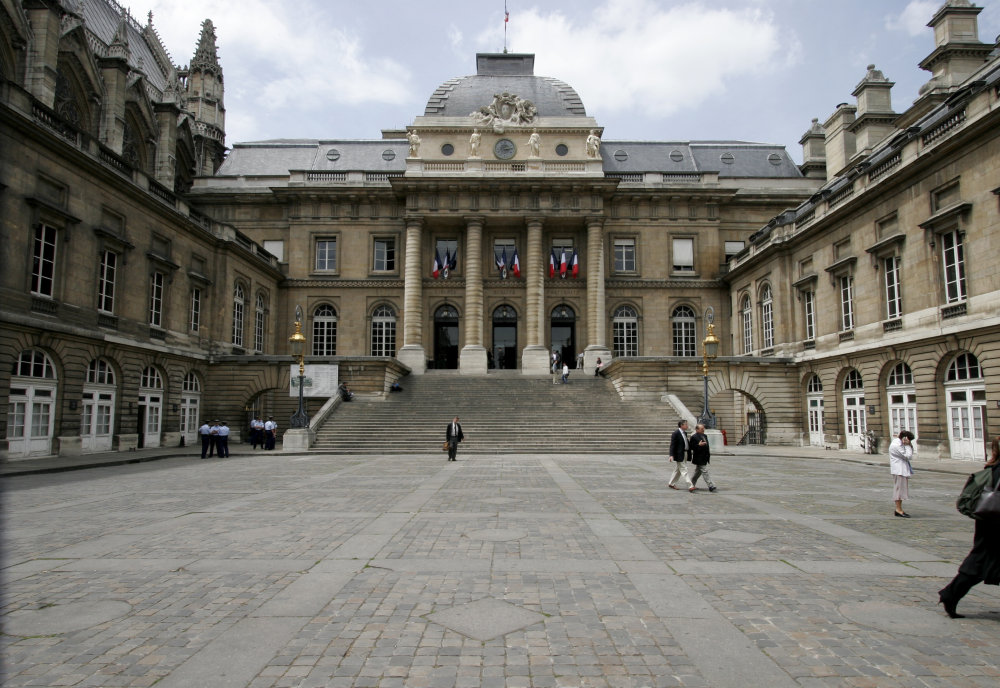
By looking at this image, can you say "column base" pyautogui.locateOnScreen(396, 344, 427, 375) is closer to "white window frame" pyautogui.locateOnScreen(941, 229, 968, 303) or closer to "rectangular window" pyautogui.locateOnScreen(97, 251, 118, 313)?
"rectangular window" pyautogui.locateOnScreen(97, 251, 118, 313)

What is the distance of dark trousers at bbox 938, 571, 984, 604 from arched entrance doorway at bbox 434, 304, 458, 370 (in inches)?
1421

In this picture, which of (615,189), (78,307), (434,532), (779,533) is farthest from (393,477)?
(615,189)

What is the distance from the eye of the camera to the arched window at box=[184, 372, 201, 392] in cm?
2997

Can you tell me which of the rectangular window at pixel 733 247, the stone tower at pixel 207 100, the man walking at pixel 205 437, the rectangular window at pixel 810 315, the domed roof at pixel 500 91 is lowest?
the man walking at pixel 205 437

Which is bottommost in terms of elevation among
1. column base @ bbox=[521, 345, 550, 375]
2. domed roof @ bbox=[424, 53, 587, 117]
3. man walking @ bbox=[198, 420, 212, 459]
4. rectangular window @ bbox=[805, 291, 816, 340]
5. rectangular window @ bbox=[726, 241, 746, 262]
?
man walking @ bbox=[198, 420, 212, 459]

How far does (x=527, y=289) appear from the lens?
128ft

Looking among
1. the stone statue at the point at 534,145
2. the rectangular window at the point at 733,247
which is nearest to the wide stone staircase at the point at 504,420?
the rectangular window at the point at 733,247

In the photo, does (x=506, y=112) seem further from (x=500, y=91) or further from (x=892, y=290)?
(x=892, y=290)

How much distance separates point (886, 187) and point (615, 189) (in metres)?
17.6

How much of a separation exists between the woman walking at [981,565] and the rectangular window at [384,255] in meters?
38.1

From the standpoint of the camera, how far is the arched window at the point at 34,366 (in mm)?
19516

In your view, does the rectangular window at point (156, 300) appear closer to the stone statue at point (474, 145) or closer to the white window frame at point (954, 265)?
the stone statue at point (474, 145)

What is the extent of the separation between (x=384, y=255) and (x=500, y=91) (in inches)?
525

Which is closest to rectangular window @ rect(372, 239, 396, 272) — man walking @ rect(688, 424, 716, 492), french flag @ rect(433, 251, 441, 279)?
french flag @ rect(433, 251, 441, 279)
